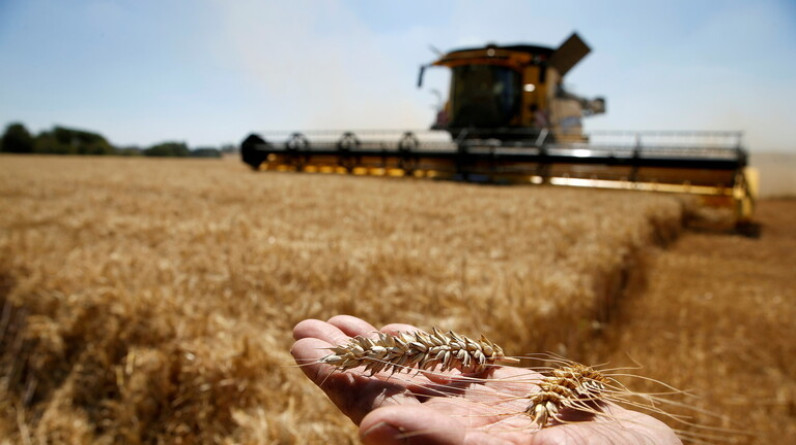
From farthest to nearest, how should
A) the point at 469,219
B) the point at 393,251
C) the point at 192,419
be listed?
1. the point at 469,219
2. the point at 393,251
3. the point at 192,419

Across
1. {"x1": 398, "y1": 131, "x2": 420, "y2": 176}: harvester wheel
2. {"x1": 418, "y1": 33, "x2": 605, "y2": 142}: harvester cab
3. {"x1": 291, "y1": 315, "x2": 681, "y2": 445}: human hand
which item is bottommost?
{"x1": 291, "y1": 315, "x2": 681, "y2": 445}: human hand

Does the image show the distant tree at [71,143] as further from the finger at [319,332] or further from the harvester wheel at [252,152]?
the finger at [319,332]

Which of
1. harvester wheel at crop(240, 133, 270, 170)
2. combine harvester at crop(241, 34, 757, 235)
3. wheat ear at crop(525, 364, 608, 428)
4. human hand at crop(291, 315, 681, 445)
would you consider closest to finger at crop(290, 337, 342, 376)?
human hand at crop(291, 315, 681, 445)

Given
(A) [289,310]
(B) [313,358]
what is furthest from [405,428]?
(A) [289,310]

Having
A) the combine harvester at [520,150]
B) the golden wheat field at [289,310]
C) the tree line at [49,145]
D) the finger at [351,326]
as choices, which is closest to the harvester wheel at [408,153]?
the combine harvester at [520,150]

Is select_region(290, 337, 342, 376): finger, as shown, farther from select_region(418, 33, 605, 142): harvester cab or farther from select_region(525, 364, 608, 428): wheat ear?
select_region(418, 33, 605, 142): harvester cab

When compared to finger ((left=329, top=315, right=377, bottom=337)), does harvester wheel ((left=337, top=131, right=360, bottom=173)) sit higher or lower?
higher

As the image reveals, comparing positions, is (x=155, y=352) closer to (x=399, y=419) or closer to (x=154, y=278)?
(x=154, y=278)

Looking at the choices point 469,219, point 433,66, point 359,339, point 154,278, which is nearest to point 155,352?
point 154,278
